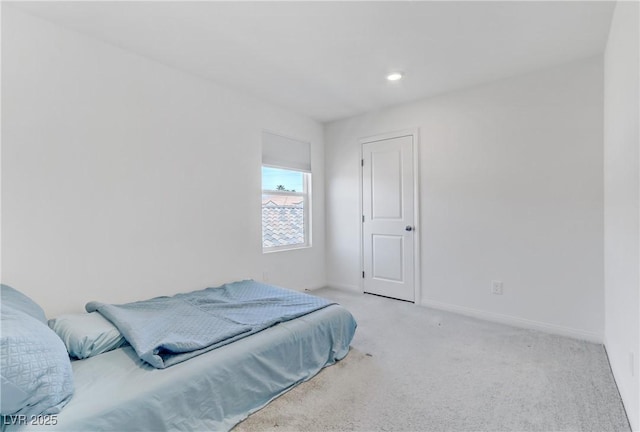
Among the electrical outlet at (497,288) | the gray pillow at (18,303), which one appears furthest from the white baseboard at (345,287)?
the gray pillow at (18,303)

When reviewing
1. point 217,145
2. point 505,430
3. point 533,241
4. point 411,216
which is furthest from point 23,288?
point 533,241

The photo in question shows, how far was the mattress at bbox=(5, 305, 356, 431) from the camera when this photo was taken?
1284 mm

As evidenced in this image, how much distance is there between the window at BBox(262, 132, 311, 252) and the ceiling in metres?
0.83

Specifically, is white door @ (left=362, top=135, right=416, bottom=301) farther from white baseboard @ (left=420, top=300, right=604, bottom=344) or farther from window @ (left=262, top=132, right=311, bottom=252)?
window @ (left=262, top=132, right=311, bottom=252)

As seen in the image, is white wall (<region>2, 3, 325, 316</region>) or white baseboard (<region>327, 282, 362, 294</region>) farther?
white baseboard (<region>327, 282, 362, 294</region>)

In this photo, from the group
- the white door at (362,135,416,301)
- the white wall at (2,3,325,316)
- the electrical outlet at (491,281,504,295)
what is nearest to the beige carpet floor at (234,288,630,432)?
the electrical outlet at (491,281,504,295)

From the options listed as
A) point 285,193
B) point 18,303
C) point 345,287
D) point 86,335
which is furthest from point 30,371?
point 345,287

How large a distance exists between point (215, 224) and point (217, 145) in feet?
2.52

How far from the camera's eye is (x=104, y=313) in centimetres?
200

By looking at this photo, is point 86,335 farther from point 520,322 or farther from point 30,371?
point 520,322

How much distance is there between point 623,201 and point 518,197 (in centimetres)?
116

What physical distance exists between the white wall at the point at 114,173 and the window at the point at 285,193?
25cm

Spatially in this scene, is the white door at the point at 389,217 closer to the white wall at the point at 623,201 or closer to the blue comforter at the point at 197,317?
the blue comforter at the point at 197,317

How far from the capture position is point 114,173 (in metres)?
2.39
